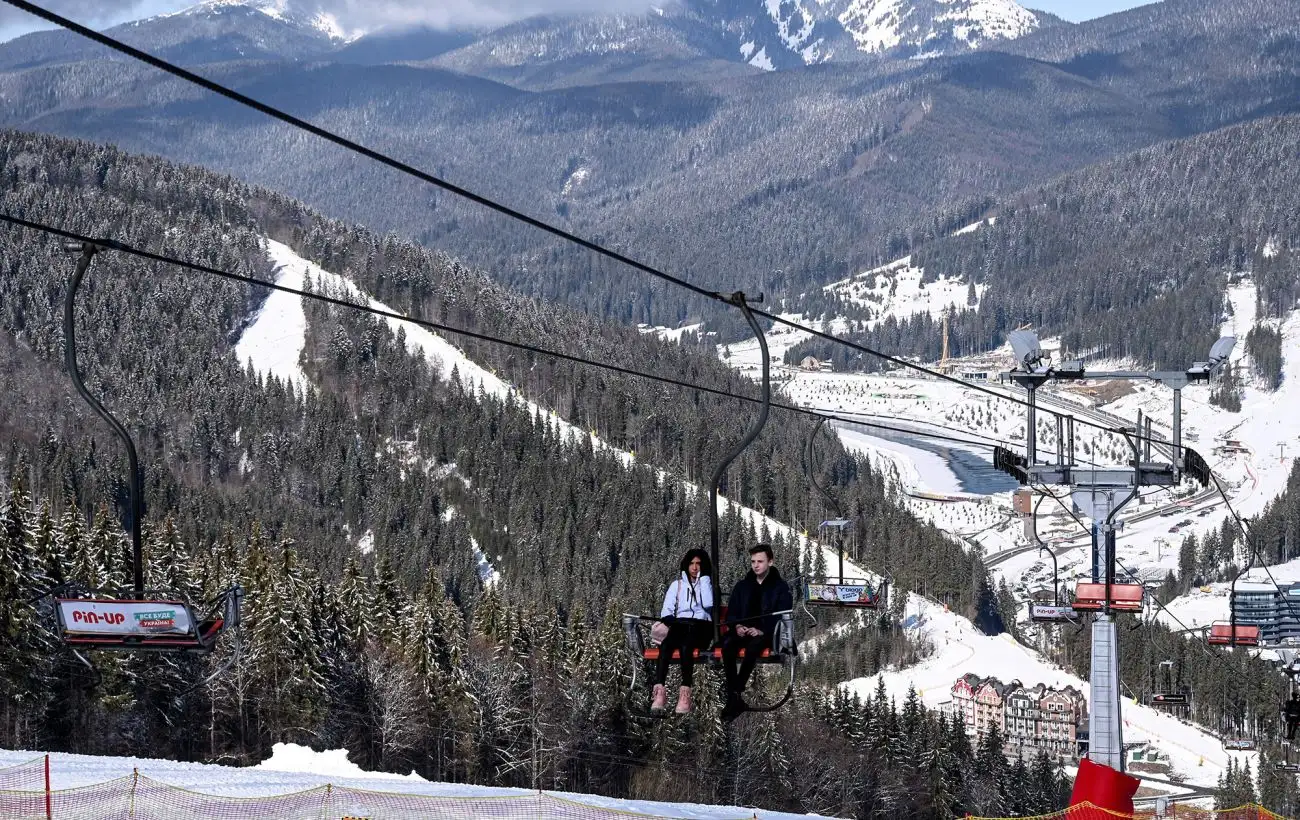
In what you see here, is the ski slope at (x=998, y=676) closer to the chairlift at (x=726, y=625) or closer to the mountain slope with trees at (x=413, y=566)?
the mountain slope with trees at (x=413, y=566)

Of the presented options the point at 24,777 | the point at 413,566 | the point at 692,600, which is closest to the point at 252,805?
the point at 24,777

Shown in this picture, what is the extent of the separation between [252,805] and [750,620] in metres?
16.0

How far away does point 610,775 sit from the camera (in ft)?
251

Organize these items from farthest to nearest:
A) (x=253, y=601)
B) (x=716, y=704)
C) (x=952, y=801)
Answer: (x=952, y=801) < (x=716, y=704) < (x=253, y=601)

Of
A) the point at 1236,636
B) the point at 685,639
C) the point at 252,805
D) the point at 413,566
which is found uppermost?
the point at 685,639

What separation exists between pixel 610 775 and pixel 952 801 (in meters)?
17.8

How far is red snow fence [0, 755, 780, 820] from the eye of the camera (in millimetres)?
30641

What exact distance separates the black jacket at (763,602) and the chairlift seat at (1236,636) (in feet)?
113

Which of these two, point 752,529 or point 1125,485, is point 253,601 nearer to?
point 1125,485

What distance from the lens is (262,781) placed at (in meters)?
38.2

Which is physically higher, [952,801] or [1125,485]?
[1125,485]

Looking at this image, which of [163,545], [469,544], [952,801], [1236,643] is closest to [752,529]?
[469,544]

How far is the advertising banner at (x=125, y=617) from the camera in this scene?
23266 millimetres

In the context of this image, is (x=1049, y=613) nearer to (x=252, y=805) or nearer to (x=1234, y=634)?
(x=1234, y=634)
